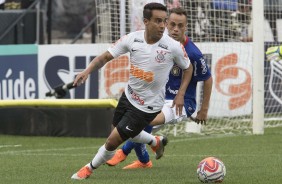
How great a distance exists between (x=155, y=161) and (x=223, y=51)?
6.35 metres

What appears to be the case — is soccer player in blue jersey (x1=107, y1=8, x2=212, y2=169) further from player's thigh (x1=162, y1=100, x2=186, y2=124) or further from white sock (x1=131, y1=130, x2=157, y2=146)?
white sock (x1=131, y1=130, x2=157, y2=146)

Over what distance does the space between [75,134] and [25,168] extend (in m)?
4.97

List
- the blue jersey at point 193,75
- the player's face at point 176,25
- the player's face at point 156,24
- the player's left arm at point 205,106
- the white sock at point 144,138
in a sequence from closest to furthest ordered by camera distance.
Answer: the player's face at point 156,24 → the white sock at point 144,138 → the player's left arm at point 205,106 → the player's face at point 176,25 → the blue jersey at point 193,75

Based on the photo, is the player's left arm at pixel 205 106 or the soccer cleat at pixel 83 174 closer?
the soccer cleat at pixel 83 174

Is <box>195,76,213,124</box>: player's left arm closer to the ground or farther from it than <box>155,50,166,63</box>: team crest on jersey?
closer to the ground

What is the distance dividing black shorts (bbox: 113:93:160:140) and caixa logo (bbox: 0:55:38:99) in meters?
8.97

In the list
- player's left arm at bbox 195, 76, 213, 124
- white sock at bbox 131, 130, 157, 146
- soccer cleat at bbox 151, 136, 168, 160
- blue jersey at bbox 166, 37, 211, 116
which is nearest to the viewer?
white sock at bbox 131, 130, 157, 146

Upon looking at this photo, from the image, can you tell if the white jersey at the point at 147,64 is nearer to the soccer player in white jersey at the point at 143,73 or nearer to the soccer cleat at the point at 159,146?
the soccer player in white jersey at the point at 143,73

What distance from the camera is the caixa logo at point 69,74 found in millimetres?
19703

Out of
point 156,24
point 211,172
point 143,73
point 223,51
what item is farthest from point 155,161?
point 223,51

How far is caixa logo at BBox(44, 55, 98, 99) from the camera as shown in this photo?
1970 cm

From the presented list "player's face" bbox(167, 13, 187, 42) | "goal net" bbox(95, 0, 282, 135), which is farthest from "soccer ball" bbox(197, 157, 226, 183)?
"goal net" bbox(95, 0, 282, 135)

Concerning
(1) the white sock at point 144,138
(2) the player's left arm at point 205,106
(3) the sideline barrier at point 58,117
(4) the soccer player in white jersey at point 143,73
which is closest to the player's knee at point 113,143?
(4) the soccer player in white jersey at point 143,73

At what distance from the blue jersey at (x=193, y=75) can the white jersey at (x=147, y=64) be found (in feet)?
4.01
